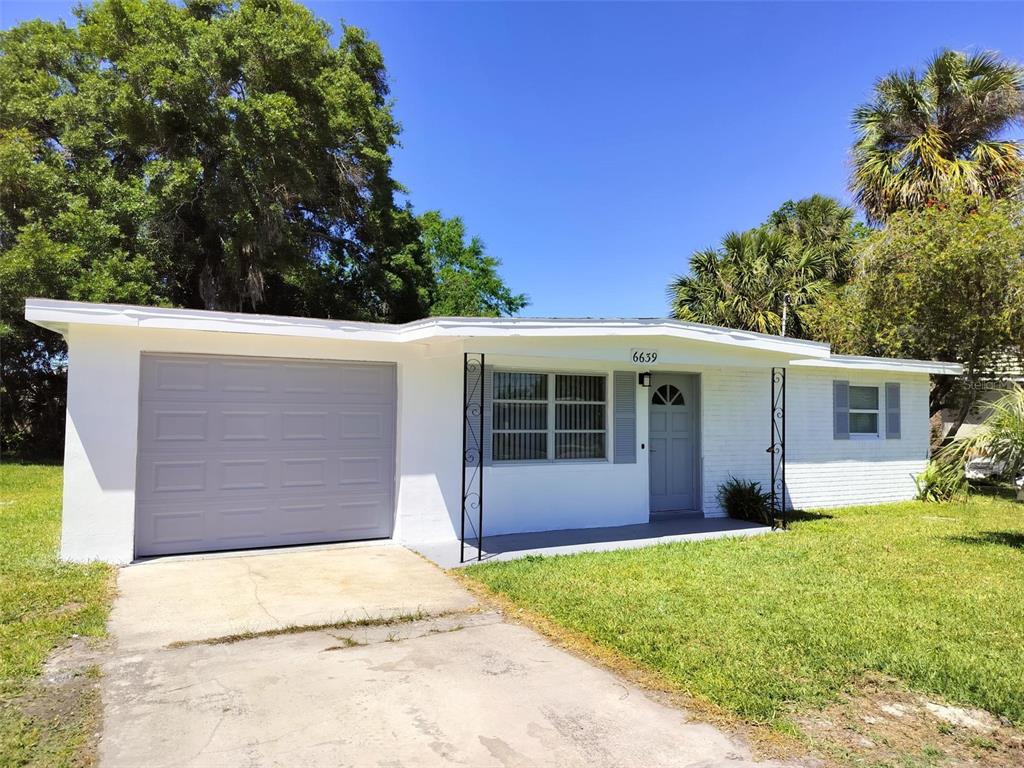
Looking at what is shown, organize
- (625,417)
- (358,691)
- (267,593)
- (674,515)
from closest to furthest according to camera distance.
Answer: (358,691) → (267,593) → (625,417) → (674,515)

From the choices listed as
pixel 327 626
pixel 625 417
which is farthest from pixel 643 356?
pixel 327 626

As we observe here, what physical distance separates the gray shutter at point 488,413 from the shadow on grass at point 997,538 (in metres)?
6.19

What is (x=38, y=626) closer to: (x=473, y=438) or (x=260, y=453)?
(x=260, y=453)

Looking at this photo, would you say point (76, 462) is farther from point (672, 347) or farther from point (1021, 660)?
point (1021, 660)

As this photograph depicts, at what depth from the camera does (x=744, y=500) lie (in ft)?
33.3

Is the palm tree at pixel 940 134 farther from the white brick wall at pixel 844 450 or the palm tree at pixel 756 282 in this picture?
the white brick wall at pixel 844 450

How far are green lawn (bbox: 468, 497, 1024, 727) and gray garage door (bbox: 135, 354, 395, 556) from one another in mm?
2036

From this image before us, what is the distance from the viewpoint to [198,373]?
7.08 meters

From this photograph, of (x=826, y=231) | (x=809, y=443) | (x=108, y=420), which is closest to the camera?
(x=108, y=420)

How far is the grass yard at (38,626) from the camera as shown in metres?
3.21

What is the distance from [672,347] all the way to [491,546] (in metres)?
3.48

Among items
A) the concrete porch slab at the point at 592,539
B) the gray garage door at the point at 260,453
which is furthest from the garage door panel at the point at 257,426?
the concrete porch slab at the point at 592,539

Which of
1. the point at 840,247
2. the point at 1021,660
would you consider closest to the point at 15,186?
the point at 1021,660

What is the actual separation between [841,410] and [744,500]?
3041mm
